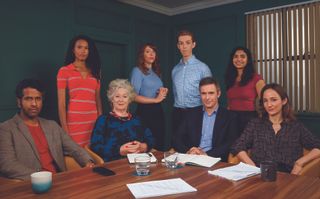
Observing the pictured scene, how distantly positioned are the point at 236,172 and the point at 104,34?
346cm

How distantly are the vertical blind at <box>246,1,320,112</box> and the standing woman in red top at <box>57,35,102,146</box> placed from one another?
107 inches

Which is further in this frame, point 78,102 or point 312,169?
point 78,102

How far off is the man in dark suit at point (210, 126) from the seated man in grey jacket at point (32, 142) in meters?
0.93

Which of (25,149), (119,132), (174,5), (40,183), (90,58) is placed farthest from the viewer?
(174,5)

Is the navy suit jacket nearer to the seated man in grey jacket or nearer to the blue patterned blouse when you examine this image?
the blue patterned blouse

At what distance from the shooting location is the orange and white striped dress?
3084mm

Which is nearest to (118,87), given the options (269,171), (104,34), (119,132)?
(119,132)

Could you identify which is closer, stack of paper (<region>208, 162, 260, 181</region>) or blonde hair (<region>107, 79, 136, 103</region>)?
stack of paper (<region>208, 162, 260, 181</region>)

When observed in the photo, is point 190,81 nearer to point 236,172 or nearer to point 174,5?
point 236,172

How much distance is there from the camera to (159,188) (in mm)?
1458

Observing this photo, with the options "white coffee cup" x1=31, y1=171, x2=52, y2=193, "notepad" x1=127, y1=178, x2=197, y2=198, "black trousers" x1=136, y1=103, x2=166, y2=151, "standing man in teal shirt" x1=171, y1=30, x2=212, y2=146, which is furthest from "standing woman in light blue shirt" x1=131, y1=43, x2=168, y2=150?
"white coffee cup" x1=31, y1=171, x2=52, y2=193

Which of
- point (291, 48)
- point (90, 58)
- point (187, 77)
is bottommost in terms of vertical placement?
point (187, 77)

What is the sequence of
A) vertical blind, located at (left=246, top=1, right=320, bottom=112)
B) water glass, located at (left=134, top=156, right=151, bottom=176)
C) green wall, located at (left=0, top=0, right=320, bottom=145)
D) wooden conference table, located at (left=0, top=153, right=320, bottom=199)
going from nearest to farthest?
1. wooden conference table, located at (left=0, top=153, right=320, bottom=199)
2. water glass, located at (left=134, top=156, right=151, bottom=176)
3. green wall, located at (left=0, top=0, right=320, bottom=145)
4. vertical blind, located at (left=246, top=1, right=320, bottom=112)

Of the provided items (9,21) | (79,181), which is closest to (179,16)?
(9,21)
